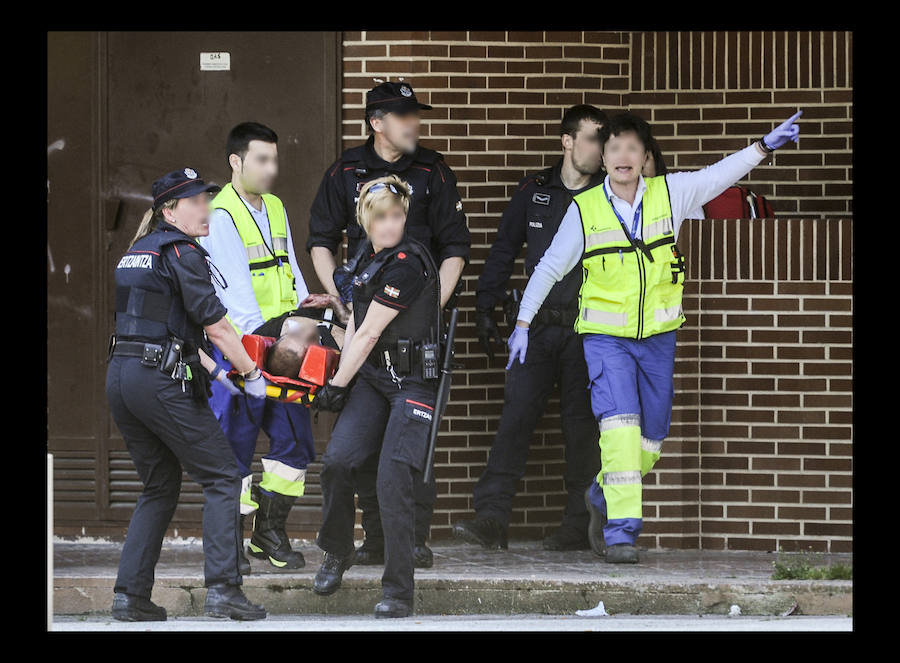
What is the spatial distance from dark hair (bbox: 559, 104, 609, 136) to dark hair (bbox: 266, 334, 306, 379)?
1991 mm

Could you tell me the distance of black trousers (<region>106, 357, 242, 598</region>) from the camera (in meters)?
6.56

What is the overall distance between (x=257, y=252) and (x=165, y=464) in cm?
126

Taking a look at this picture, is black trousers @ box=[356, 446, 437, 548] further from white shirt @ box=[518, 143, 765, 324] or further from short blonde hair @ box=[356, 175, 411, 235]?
short blonde hair @ box=[356, 175, 411, 235]

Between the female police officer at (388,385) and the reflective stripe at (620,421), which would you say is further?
the reflective stripe at (620,421)

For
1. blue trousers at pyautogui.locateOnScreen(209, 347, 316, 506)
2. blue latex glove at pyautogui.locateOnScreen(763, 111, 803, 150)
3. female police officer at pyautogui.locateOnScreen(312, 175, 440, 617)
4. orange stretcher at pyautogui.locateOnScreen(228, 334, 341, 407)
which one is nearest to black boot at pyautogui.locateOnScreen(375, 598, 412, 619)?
Result: female police officer at pyautogui.locateOnScreen(312, 175, 440, 617)

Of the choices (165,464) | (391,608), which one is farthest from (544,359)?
(165,464)

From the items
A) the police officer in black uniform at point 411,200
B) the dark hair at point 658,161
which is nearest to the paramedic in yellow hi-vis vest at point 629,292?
the dark hair at point 658,161

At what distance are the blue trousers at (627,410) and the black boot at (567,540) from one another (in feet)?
1.64

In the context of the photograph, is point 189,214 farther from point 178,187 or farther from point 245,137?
point 245,137

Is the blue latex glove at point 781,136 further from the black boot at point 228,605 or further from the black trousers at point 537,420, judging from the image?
the black boot at point 228,605

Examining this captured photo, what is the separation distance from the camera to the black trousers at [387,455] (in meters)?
6.74

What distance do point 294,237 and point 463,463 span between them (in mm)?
1574
